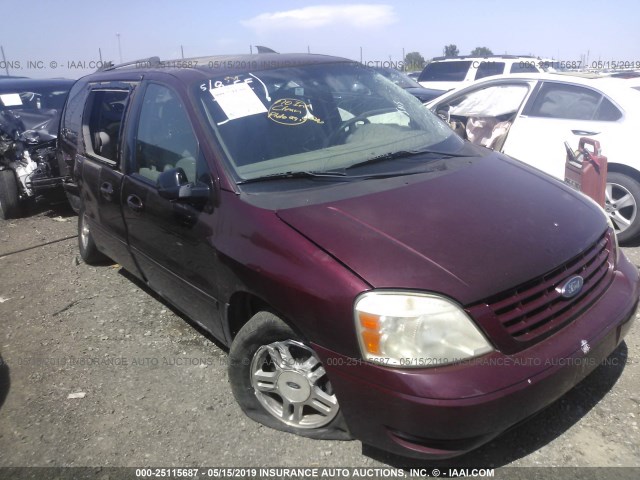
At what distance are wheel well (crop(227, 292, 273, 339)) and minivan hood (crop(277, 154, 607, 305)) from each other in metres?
0.47

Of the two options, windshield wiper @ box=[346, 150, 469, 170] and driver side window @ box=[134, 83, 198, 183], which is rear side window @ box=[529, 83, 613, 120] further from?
driver side window @ box=[134, 83, 198, 183]

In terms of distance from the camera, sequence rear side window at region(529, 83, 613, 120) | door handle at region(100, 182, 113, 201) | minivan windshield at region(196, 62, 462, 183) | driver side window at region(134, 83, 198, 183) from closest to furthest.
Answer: minivan windshield at region(196, 62, 462, 183)
driver side window at region(134, 83, 198, 183)
door handle at region(100, 182, 113, 201)
rear side window at region(529, 83, 613, 120)

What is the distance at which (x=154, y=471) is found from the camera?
248cm

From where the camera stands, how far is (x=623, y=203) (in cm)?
485

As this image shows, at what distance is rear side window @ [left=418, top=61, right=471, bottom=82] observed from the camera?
13.7 metres

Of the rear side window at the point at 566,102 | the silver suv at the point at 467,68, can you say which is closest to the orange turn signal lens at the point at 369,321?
the rear side window at the point at 566,102

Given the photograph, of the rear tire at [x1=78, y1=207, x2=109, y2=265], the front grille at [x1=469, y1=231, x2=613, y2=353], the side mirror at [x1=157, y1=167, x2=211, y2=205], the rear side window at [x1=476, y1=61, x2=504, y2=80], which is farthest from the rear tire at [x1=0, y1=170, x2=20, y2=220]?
the rear side window at [x1=476, y1=61, x2=504, y2=80]

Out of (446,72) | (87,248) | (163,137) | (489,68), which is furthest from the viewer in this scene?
(446,72)

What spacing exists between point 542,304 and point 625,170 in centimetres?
340

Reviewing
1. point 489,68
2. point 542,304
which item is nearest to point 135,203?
point 542,304

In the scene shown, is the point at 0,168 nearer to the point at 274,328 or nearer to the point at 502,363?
the point at 274,328

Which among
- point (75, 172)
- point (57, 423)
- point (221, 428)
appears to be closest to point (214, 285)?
point (221, 428)

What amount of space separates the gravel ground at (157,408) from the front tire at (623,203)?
1704mm

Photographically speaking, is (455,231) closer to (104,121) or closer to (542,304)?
(542,304)
